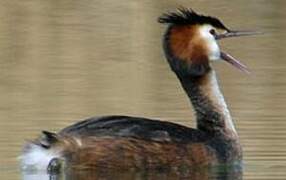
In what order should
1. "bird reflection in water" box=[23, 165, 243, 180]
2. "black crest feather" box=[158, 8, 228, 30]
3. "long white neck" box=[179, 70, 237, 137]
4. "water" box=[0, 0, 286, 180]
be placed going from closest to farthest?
1. "bird reflection in water" box=[23, 165, 243, 180]
2. "black crest feather" box=[158, 8, 228, 30]
3. "long white neck" box=[179, 70, 237, 137]
4. "water" box=[0, 0, 286, 180]

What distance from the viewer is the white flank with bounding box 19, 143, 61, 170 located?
10.1 metres

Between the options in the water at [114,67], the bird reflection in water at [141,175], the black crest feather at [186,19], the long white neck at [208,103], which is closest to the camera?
the bird reflection in water at [141,175]

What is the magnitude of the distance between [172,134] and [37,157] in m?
0.87

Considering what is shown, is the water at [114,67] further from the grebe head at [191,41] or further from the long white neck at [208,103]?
the grebe head at [191,41]

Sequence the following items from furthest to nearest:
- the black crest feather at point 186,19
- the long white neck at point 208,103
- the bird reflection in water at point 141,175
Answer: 1. the long white neck at point 208,103
2. the black crest feather at point 186,19
3. the bird reflection in water at point 141,175

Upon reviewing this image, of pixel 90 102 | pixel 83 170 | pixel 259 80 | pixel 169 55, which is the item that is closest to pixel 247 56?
pixel 259 80

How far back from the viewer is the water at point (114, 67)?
41.2 ft

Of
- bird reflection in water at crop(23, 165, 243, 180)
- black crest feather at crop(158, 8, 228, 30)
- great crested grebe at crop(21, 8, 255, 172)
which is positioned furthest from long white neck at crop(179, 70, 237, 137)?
bird reflection in water at crop(23, 165, 243, 180)

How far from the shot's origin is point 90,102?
13.0 meters

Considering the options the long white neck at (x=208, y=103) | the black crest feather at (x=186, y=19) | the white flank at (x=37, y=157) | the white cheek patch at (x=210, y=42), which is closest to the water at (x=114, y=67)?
the long white neck at (x=208, y=103)

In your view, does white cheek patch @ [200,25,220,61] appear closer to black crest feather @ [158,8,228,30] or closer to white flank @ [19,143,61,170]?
black crest feather @ [158,8,228,30]

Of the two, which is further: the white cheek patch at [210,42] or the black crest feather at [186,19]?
the white cheek patch at [210,42]

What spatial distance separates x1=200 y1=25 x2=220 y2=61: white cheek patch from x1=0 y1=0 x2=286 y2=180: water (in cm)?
68

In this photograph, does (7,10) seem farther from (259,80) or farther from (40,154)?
(40,154)
